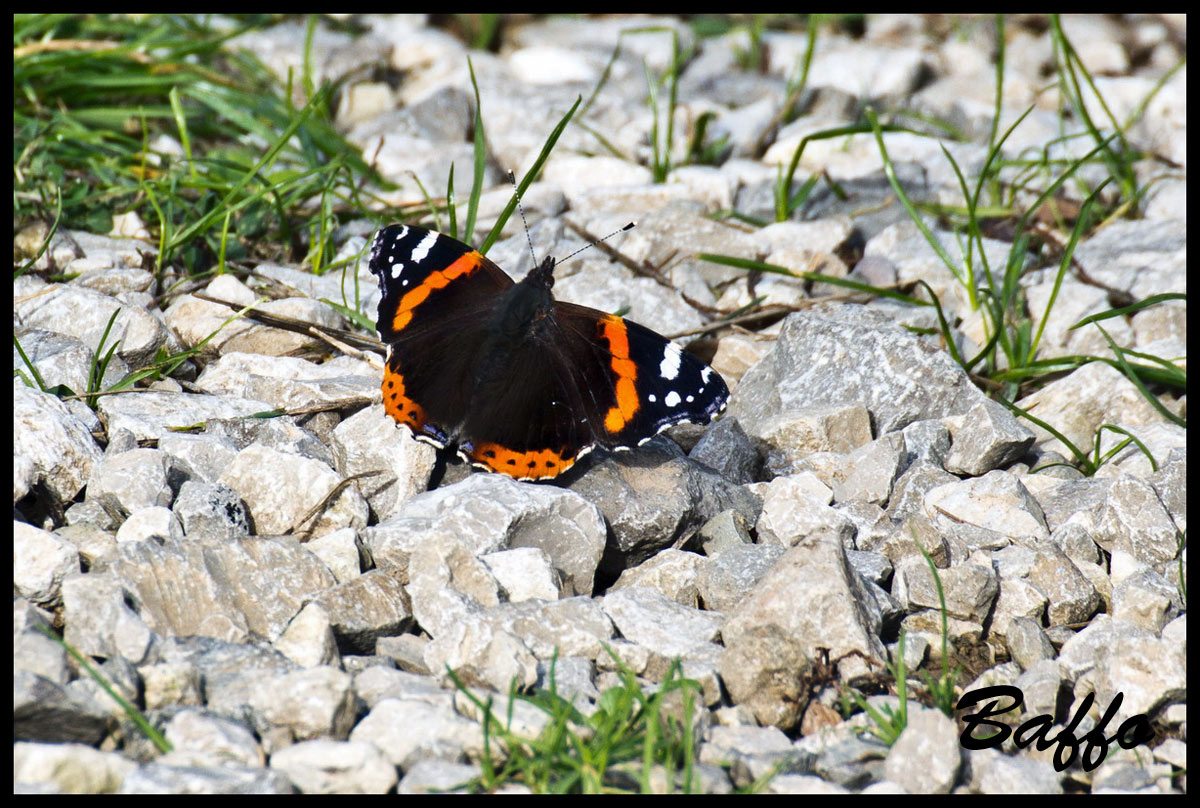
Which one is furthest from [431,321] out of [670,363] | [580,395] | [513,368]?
[670,363]

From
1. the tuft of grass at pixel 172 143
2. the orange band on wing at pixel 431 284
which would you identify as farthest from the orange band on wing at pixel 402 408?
the tuft of grass at pixel 172 143

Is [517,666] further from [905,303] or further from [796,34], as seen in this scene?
[796,34]

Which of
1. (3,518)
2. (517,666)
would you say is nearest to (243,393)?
(3,518)

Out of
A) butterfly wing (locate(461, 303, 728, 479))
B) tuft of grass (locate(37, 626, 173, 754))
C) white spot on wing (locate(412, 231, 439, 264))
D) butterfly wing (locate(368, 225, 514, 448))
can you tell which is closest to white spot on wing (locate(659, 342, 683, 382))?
butterfly wing (locate(461, 303, 728, 479))

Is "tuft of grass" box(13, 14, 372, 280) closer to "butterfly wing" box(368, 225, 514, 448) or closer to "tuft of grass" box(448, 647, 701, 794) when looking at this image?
"butterfly wing" box(368, 225, 514, 448)

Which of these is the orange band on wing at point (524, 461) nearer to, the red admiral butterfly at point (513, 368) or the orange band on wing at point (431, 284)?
the red admiral butterfly at point (513, 368)

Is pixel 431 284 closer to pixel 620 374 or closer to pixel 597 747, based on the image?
pixel 620 374

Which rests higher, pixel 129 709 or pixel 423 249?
pixel 423 249
